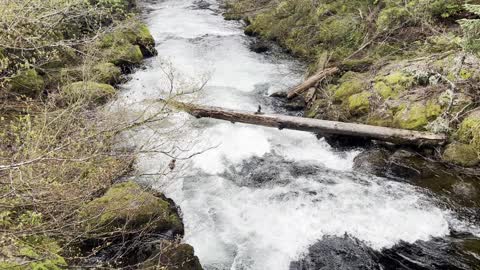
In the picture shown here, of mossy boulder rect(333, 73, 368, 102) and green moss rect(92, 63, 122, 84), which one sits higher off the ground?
mossy boulder rect(333, 73, 368, 102)

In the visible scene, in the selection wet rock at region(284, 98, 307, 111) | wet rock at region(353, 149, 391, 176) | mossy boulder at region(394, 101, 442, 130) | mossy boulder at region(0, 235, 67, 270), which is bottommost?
wet rock at region(284, 98, 307, 111)

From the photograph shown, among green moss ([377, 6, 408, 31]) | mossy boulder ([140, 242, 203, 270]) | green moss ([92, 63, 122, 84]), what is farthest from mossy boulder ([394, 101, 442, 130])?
green moss ([92, 63, 122, 84])

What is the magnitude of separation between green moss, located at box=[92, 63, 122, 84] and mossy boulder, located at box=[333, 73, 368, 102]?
705 centimetres

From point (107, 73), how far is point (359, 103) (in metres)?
7.78

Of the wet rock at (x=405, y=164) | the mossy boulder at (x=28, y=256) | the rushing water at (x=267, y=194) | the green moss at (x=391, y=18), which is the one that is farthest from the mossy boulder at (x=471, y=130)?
the mossy boulder at (x=28, y=256)

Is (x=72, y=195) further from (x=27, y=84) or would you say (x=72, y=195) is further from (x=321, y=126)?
(x=27, y=84)

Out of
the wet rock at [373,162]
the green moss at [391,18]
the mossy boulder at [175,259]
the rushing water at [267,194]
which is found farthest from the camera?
the green moss at [391,18]

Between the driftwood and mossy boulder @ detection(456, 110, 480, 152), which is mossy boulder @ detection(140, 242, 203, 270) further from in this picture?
the driftwood

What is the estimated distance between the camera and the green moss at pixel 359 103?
9.95m

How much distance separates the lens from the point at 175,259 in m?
5.52

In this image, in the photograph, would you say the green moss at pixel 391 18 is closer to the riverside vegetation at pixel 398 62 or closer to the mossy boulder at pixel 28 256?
the riverside vegetation at pixel 398 62

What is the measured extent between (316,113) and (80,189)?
22.0 feet

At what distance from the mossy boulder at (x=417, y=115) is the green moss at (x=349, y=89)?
5.62 feet

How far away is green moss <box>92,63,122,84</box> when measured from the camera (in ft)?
39.3
